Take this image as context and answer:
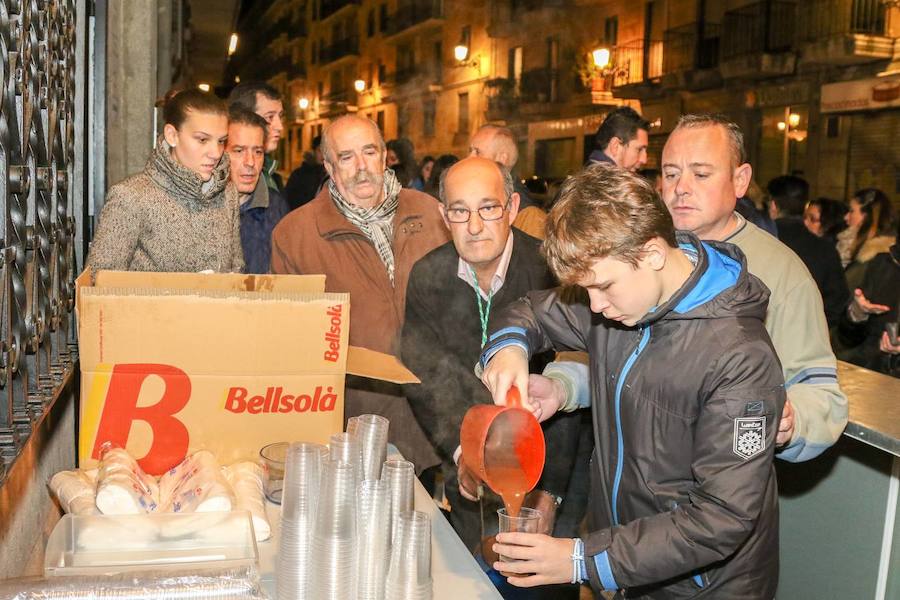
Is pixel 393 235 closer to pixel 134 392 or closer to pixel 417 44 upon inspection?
pixel 134 392

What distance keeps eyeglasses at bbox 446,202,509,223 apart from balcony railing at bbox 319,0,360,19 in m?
38.0

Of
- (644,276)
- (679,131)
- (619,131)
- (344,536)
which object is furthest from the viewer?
(619,131)

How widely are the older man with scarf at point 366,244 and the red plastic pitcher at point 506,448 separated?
1169 millimetres

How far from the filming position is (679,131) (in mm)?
2451

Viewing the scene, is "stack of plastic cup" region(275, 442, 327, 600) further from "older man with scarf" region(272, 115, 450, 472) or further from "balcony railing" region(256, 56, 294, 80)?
"balcony railing" region(256, 56, 294, 80)

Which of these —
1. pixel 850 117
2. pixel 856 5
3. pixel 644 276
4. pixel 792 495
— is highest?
pixel 856 5

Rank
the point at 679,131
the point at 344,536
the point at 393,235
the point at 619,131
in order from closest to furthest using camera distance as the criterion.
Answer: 1. the point at 344,536
2. the point at 679,131
3. the point at 393,235
4. the point at 619,131

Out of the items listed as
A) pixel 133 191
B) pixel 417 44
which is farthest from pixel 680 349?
pixel 417 44

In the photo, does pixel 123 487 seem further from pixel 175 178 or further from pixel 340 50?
pixel 340 50

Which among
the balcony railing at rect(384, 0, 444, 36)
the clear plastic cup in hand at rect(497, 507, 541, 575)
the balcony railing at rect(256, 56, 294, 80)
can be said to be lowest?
the clear plastic cup in hand at rect(497, 507, 541, 575)

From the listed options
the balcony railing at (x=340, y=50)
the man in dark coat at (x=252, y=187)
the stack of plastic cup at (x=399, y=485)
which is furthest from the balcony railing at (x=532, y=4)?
the stack of plastic cup at (x=399, y=485)

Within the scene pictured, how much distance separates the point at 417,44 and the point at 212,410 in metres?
29.5

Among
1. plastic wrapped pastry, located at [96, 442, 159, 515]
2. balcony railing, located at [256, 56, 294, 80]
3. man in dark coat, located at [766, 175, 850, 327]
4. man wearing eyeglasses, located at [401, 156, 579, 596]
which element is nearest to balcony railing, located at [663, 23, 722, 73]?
man in dark coat, located at [766, 175, 850, 327]

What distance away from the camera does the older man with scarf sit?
2.90 metres
